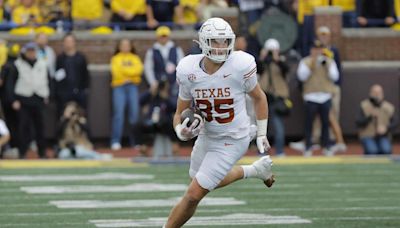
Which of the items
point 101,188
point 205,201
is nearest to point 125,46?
point 101,188

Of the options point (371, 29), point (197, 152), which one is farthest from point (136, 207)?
point (371, 29)

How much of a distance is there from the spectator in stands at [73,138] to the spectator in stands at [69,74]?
50cm

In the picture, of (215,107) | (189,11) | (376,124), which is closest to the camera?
(215,107)

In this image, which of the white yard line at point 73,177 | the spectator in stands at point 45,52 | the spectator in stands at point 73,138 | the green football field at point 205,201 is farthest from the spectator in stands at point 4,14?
the white yard line at point 73,177

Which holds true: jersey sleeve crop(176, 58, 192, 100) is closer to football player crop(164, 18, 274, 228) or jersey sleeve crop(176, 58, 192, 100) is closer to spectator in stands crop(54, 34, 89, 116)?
football player crop(164, 18, 274, 228)

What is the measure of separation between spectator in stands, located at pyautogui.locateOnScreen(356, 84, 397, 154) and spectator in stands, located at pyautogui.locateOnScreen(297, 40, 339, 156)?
0.50m

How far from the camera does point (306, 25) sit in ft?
66.3

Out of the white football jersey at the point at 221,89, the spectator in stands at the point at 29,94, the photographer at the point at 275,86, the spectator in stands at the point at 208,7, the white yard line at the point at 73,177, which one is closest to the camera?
the white football jersey at the point at 221,89

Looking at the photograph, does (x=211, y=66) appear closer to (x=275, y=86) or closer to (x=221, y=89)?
(x=221, y=89)

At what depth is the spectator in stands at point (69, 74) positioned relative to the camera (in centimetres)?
1811

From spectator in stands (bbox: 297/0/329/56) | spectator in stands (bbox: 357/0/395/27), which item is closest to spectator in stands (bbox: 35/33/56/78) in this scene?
spectator in stands (bbox: 297/0/329/56)

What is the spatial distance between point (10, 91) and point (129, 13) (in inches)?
118

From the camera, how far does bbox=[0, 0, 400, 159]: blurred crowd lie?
1748 centimetres

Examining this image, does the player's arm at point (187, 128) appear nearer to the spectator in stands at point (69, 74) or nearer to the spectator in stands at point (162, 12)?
the spectator in stands at point (69, 74)
